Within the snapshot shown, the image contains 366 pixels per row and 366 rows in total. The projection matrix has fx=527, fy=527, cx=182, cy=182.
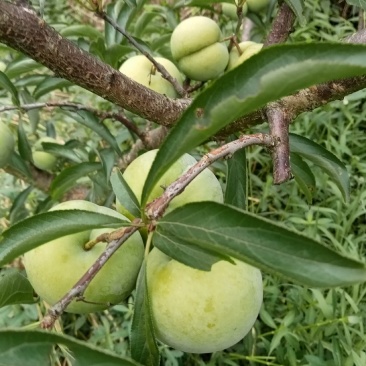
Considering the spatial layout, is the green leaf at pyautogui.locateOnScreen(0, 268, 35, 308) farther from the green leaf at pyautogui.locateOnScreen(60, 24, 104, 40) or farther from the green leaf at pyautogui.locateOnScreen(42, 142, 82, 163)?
the green leaf at pyautogui.locateOnScreen(60, 24, 104, 40)

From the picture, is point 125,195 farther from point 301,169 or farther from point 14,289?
point 301,169

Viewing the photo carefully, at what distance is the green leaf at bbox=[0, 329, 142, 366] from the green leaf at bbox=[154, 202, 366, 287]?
17cm

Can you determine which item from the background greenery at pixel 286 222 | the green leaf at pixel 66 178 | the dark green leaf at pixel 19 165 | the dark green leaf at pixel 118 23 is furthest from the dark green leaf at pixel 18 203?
the dark green leaf at pixel 118 23

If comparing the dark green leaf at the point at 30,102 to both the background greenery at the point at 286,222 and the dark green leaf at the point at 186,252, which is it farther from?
the dark green leaf at the point at 186,252

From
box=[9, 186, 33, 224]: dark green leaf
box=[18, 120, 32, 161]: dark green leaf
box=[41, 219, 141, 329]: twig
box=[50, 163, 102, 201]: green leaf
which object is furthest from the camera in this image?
box=[9, 186, 33, 224]: dark green leaf

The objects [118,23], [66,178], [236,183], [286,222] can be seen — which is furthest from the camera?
[286,222]

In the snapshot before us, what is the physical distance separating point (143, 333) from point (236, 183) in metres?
0.34

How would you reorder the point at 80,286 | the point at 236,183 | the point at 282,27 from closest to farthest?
the point at 80,286
the point at 236,183
the point at 282,27

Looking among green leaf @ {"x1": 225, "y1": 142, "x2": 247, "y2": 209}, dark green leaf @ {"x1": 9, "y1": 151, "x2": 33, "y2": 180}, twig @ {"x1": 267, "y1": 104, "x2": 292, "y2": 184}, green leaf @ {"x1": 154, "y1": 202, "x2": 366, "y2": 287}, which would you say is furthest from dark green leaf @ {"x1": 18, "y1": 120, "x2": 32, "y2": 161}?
green leaf @ {"x1": 154, "y1": 202, "x2": 366, "y2": 287}

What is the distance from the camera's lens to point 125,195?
0.80 metres

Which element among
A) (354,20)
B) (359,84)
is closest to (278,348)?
(359,84)

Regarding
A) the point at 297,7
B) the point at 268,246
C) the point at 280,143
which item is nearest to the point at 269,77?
the point at 268,246

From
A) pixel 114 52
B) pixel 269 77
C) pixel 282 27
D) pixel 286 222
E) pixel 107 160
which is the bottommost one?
pixel 286 222

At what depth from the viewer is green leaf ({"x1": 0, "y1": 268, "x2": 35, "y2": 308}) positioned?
750mm
